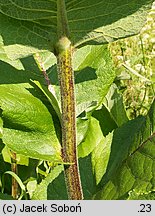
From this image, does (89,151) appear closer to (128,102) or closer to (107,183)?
(107,183)

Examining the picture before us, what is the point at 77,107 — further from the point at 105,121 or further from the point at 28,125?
the point at 105,121

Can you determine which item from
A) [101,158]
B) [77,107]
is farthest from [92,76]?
[101,158]

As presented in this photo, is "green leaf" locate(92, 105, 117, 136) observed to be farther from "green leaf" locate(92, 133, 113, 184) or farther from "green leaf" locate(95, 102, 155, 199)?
"green leaf" locate(95, 102, 155, 199)

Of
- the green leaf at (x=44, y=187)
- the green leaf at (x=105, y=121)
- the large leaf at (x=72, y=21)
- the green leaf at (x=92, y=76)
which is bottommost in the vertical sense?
the green leaf at (x=44, y=187)

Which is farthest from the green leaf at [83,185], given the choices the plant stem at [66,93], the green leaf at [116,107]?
the green leaf at [116,107]

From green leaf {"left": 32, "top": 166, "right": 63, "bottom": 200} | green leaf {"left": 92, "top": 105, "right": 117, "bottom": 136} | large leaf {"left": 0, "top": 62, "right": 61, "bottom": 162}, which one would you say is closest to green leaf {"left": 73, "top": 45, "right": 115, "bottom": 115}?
large leaf {"left": 0, "top": 62, "right": 61, "bottom": 162}

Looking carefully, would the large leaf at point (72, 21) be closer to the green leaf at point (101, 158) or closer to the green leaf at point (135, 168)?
the green leaf at point (135, 168)

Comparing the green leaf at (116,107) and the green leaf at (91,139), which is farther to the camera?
the green leaf at (116,107)
